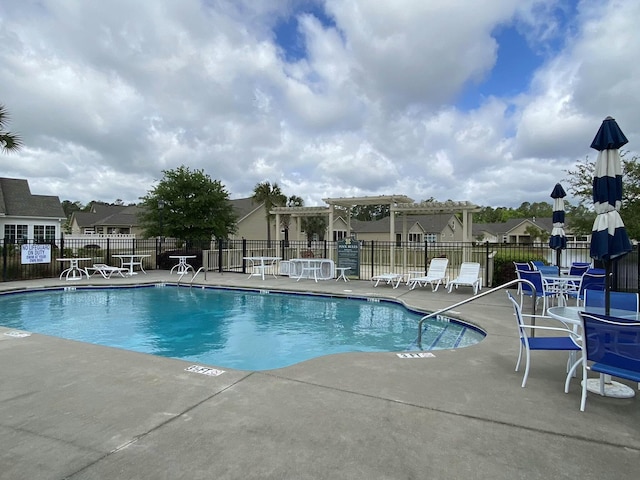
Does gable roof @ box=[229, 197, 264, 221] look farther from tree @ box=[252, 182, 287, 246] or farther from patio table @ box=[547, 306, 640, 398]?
patio table @ box=[547, 306, 640, 398]

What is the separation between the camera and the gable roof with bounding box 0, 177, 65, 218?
26194mm

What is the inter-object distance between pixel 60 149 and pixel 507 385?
37.2 metres

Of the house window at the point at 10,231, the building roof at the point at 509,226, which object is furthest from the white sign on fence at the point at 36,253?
the building roof at the point at 509,226

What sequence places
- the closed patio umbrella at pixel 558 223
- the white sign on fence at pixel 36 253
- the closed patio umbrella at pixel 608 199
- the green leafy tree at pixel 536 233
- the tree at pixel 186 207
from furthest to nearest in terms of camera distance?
the green leafy tree at pixel 536 233, the tree at pixel 186 207, the white sign on fence at pixel 36 253, the closed patio umbrella at pixel 558 223, the closed patio umbrella at pixel 608 199

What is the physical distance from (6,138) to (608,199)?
68.0ft

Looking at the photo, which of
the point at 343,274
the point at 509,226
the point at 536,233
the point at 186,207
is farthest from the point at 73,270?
the point at 509,226

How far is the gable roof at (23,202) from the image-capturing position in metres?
26.2

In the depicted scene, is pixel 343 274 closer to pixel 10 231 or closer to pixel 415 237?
pixel 10 231

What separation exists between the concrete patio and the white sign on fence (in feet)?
38.9

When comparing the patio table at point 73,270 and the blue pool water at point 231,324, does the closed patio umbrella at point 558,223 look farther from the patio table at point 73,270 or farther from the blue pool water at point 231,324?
the patio table at point 73,270

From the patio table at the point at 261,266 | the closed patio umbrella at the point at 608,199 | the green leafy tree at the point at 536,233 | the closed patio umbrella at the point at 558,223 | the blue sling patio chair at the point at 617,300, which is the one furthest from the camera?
the green leafy tree at the point at 536,233

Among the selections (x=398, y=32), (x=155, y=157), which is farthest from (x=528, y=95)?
(x=155, y=157)

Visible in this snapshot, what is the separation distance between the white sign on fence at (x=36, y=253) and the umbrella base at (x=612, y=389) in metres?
17.5

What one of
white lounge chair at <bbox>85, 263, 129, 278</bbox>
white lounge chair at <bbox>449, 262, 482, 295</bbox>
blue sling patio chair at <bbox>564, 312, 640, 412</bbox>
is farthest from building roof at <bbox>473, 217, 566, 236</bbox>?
blue sling patio chair at <bbox>564, 312, 640, 412</bbox>
